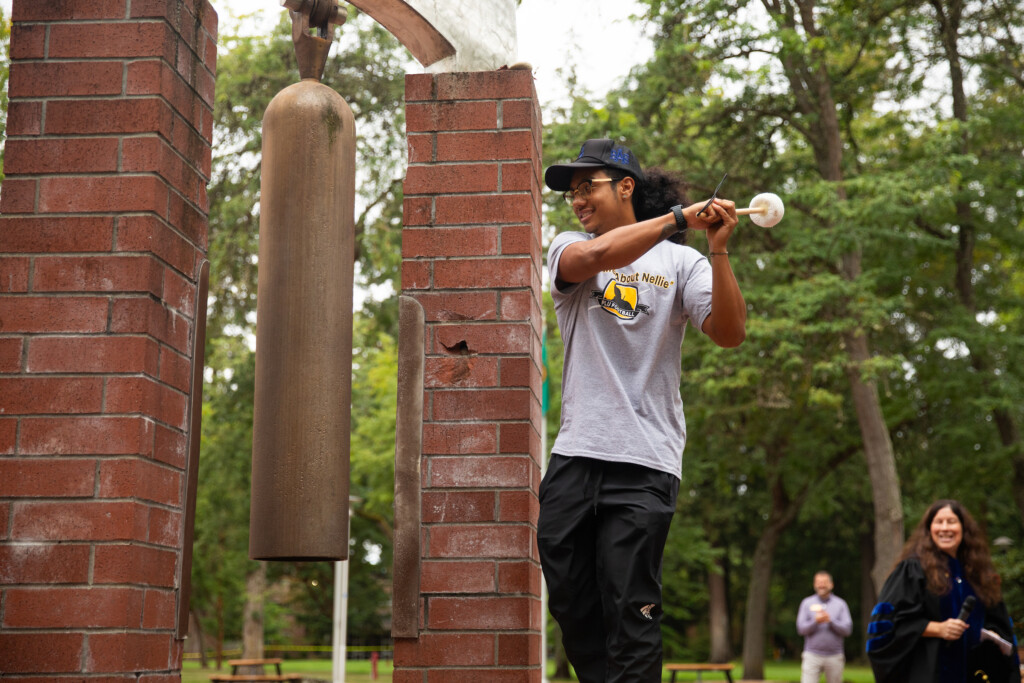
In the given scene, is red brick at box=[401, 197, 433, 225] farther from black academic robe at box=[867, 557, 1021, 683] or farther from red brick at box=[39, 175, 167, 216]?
black academic robe at box=[867, 557, 1021, 683]

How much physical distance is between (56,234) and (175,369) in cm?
53

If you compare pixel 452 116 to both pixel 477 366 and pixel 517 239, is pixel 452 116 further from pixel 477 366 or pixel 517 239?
pixel 477 366

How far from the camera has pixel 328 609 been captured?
171 feet

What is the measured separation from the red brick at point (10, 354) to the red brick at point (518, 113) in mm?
1740

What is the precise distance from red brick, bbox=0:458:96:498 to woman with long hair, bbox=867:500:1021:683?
397 cm

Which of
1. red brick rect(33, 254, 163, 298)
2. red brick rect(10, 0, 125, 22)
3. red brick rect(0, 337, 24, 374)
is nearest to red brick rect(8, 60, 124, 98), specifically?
red brick rect(10, 0, 125, 22)

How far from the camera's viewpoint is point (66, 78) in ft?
11.1

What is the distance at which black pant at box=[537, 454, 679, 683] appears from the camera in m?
2.77

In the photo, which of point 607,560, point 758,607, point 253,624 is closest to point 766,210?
point 607,560

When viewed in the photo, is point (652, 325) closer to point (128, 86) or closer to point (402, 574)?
point (402, 574)

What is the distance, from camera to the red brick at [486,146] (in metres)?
3.84

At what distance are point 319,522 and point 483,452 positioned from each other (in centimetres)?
69

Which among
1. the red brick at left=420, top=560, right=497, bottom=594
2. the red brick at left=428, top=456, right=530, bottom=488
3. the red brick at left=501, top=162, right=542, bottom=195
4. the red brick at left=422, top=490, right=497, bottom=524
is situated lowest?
the red brick at left=420, top=560, right=497, bottom=594

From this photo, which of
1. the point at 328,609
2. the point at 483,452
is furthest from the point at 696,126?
the point at 328,609
